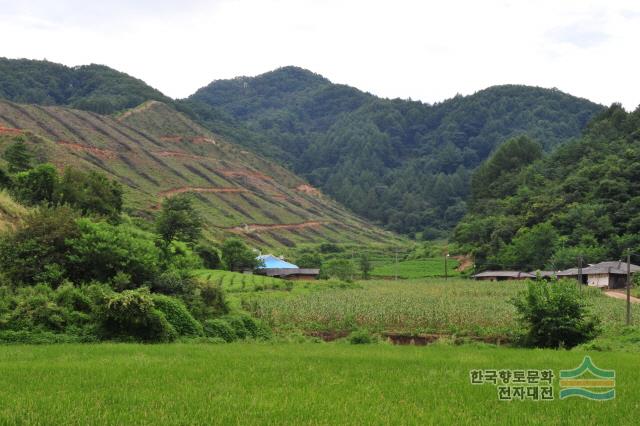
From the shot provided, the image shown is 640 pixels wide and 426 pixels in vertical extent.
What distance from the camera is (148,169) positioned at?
123062 millimetres

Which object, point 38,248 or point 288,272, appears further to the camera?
point 288,272

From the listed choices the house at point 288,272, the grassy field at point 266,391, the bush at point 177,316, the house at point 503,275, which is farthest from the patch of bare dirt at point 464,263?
the grassy field at point 266,391

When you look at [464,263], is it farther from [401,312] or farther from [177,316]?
[177,316]

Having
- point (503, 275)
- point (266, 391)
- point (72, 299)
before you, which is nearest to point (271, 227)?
point (503, 275)

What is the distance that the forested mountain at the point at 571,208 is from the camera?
75.4m

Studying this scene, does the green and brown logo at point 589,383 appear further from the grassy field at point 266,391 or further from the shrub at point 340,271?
the shrub at point 340,271

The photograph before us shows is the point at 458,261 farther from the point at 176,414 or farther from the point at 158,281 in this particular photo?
the point at 176,414

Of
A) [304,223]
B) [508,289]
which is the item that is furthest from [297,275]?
[304,223]

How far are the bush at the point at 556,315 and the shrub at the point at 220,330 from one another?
42.9 feet

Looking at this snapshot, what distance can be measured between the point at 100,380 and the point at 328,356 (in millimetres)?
8076

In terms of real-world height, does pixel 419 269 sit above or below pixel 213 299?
above

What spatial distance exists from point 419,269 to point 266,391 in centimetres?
8445

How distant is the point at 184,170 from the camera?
132 metres

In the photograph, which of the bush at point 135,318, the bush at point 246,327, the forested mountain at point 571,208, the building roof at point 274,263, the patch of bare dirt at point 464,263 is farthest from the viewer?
the patch of bare dirt at point 464,263
